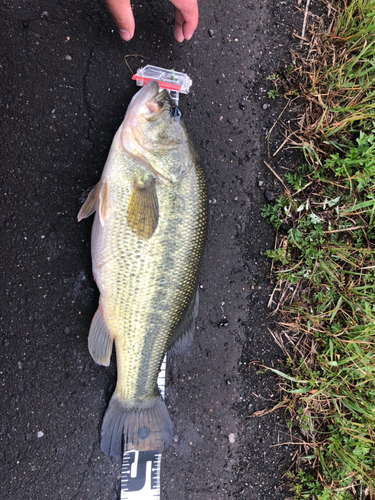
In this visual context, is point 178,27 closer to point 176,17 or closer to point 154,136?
point 176,17

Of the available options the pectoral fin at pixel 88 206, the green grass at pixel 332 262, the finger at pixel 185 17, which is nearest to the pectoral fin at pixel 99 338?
the pectoral fin at pixel 88 206

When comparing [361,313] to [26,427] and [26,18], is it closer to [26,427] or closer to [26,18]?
[26,427]

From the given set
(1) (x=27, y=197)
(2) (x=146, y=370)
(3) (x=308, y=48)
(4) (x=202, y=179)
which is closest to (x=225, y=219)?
(4) (x=202, y=179)

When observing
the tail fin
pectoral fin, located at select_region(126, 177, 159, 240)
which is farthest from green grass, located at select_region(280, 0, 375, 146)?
the tail fin

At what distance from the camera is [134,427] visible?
225 cm

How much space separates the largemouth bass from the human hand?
1.36 feet

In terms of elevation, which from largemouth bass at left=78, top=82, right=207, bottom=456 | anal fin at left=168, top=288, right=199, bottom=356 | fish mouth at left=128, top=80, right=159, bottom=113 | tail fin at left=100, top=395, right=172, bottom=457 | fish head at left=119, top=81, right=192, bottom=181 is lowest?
tail fin at left=100, top=395, right=172, bottom=457

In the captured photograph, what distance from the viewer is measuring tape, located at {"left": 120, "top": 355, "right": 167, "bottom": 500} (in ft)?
7.70

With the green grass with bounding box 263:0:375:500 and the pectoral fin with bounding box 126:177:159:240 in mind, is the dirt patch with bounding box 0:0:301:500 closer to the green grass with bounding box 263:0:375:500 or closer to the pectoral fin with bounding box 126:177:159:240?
the green grass with bounding box 263:0:375:500

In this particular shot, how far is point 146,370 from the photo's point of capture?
2164mm

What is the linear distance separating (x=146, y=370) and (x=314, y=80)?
2.70m

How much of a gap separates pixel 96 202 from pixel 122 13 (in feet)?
3.80

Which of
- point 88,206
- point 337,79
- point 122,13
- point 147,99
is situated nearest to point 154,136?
point 147,99

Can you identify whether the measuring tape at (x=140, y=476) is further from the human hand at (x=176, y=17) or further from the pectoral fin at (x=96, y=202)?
the human hand at (x=176, y=17)
